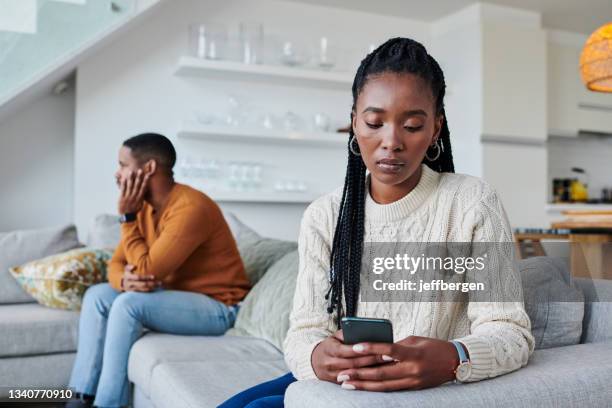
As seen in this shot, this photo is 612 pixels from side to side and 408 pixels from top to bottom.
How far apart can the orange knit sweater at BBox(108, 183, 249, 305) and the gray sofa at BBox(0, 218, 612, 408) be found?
23cm

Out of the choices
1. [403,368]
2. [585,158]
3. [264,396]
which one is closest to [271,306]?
[264,396]

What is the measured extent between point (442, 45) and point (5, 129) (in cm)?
332

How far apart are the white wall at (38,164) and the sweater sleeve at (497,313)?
391cm

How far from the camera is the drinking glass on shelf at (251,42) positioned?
4.69m

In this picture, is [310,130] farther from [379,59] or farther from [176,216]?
[379,59]

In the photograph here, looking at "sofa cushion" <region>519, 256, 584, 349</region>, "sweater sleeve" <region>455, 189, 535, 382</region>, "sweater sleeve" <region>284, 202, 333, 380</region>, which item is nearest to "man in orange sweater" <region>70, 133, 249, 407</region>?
"sweater sleeve" <region>284, 202, 333, 380</region>

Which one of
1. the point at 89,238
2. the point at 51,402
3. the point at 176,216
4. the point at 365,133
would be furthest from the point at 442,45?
the point at 365,133

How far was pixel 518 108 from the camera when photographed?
511 centimetres

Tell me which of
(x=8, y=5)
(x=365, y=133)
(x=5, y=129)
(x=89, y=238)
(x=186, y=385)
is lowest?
(x=186, y=385)

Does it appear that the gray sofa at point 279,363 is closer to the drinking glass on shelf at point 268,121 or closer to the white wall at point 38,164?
the white wall at point 38,164

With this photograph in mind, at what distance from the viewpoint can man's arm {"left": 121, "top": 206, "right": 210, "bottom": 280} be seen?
2.39 metres

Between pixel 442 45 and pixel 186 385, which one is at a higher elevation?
pixel 442 45

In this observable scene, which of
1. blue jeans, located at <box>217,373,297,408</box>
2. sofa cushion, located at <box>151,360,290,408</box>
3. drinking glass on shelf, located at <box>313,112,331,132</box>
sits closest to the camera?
blue jeans, located at <box>217,373,297,408</box>

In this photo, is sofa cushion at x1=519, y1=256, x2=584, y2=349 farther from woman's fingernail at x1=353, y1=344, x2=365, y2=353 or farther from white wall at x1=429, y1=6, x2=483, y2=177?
white wall at x1=429, y1=6, x2=483, y2=177
